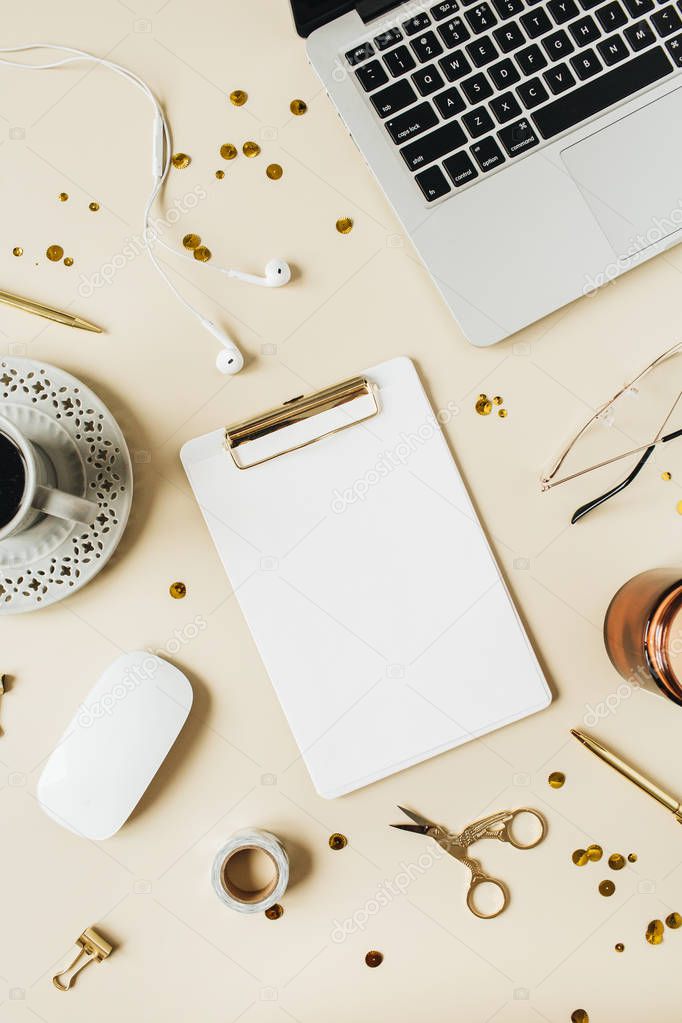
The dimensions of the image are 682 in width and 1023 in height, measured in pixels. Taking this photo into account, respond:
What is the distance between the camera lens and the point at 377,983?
67 centimetres

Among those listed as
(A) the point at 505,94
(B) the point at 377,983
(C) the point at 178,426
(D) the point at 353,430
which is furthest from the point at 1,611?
(A) the point at 505,94

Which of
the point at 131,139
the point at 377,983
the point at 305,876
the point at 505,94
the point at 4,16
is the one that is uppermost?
the point at 4,16

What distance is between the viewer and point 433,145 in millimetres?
591

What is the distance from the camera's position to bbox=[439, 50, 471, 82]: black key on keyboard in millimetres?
588

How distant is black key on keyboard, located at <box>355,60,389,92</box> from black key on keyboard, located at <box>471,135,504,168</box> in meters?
0.09

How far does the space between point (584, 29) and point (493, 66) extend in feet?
0.25

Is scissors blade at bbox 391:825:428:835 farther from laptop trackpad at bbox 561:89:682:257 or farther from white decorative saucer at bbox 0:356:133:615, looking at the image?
laptop trackpad at bbox 561:89:682:257

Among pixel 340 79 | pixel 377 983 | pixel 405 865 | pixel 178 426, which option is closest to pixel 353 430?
pixel 178 426

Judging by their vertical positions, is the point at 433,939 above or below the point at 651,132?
below

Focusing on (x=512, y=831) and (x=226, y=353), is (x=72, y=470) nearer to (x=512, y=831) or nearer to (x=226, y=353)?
(x=226, y=353)

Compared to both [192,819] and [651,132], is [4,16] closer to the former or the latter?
[651,132]

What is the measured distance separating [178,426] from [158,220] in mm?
180

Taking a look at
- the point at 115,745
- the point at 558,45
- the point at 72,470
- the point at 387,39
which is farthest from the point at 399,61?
the point at 115,745

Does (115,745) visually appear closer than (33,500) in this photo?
No
